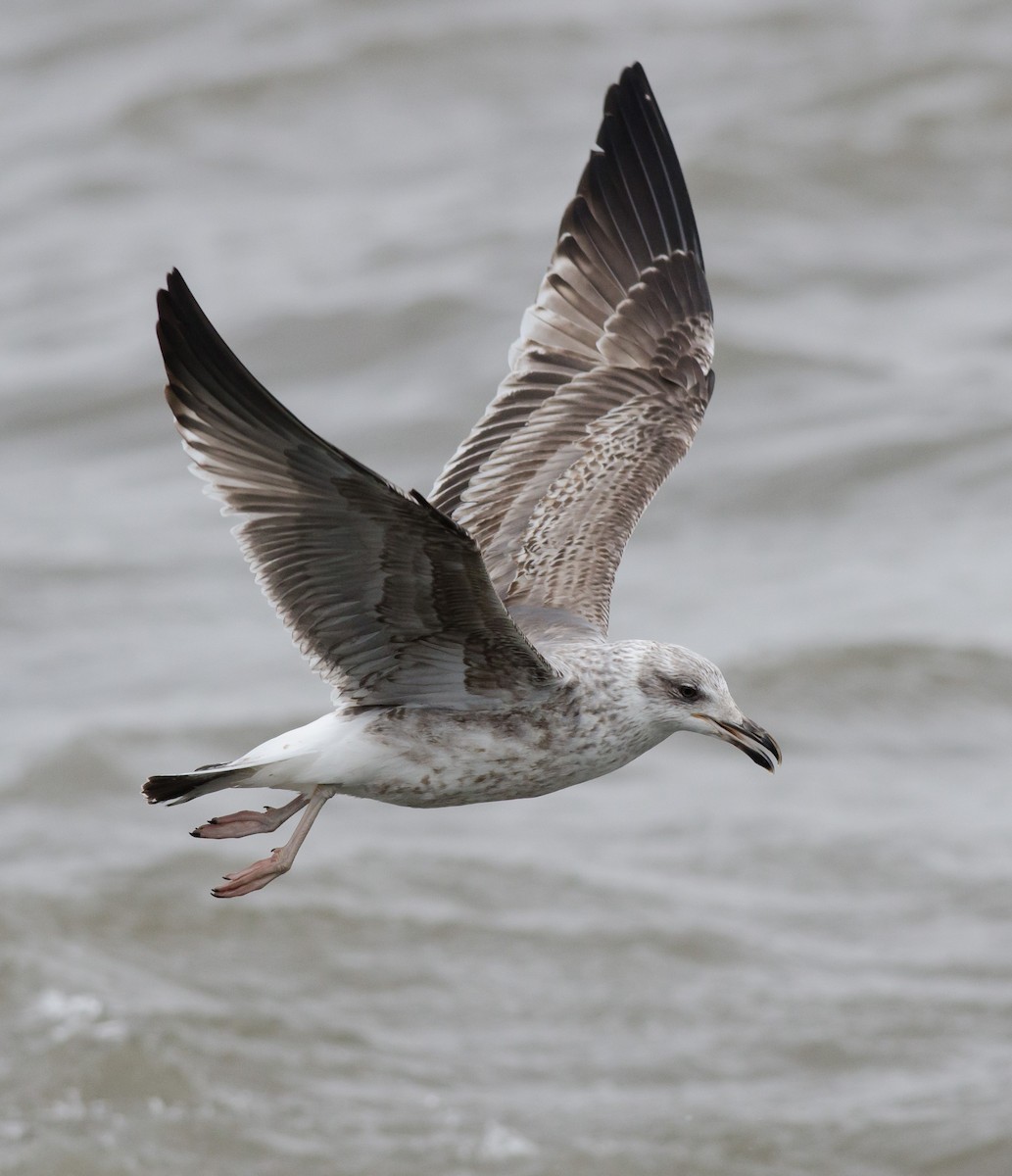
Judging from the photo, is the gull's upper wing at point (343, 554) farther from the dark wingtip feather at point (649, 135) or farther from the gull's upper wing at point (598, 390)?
the dark wingtip feather at point (649, 135)

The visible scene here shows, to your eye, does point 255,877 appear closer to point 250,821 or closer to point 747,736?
point 250,821

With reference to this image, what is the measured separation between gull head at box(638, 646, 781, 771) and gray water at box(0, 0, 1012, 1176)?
540 centimetres

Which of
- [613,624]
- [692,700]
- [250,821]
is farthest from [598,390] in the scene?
[613,624]

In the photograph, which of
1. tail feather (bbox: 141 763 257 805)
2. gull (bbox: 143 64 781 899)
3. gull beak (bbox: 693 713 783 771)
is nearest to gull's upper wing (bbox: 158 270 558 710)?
gull (bbox: 143 64 781 899)

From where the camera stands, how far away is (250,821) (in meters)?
6.95

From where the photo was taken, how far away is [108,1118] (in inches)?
480

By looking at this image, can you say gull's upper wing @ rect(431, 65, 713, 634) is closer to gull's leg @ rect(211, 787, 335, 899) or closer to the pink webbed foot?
gull's leg @ rect(211, 787, 335, 899)

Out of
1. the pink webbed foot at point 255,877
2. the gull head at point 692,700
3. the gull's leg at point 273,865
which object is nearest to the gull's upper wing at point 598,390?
the gull head at point 692,700

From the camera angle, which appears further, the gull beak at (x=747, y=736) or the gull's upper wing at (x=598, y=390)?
the gull's upper wing at (x=598, y=390)

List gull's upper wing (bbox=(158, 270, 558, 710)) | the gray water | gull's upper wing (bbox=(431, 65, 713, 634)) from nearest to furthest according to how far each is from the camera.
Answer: gull's upper wing (bbox=(158, 270, 558, 710))
gull's upper wing (bbox=(431, 65, 713, 634))
the gray water

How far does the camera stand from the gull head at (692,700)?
7.11 m

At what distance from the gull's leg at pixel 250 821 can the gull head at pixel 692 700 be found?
45.6 inches

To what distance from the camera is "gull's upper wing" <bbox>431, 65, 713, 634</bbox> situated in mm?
8000

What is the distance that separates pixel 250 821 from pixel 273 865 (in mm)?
156
